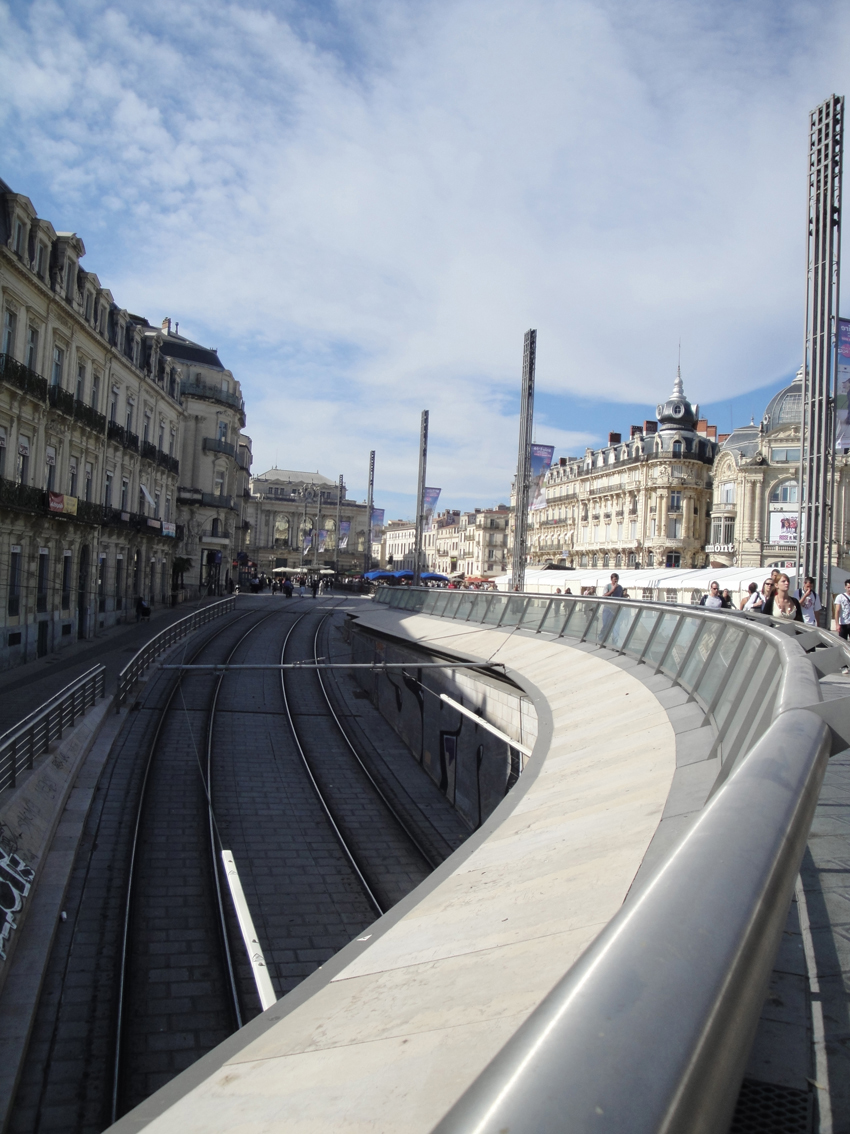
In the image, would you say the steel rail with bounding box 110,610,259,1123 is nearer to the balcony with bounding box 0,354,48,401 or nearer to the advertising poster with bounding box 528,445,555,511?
the balcony with bounding box 0,354,48,401

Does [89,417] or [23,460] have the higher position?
[89,417]

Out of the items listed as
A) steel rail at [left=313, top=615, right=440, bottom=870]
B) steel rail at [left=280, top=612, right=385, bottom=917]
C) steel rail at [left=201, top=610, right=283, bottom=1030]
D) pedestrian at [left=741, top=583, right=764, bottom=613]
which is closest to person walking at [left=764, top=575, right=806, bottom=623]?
pedestrian at [left=741, top=583, right=764, bottom=613]

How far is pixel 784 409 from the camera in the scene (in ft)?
167

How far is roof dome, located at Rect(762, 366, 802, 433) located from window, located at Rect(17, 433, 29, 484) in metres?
43.8

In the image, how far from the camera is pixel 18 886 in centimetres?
869

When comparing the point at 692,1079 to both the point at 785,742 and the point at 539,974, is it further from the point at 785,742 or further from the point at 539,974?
the point at 539,974

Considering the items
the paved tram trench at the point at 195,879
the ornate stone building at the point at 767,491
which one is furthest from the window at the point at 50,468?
the ornate stone building at the point at 767,491

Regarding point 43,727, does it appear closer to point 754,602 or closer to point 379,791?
point 379,791

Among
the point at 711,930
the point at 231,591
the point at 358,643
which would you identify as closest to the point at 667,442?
the point at 231,591

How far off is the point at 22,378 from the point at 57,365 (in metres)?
3.93

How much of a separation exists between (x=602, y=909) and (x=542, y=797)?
268cm

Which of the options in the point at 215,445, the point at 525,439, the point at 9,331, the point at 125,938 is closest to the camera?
the point at 125,938

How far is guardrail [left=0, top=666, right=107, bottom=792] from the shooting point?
33.4 ft

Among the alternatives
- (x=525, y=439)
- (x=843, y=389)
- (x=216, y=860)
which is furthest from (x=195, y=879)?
(x=525, y=439)
